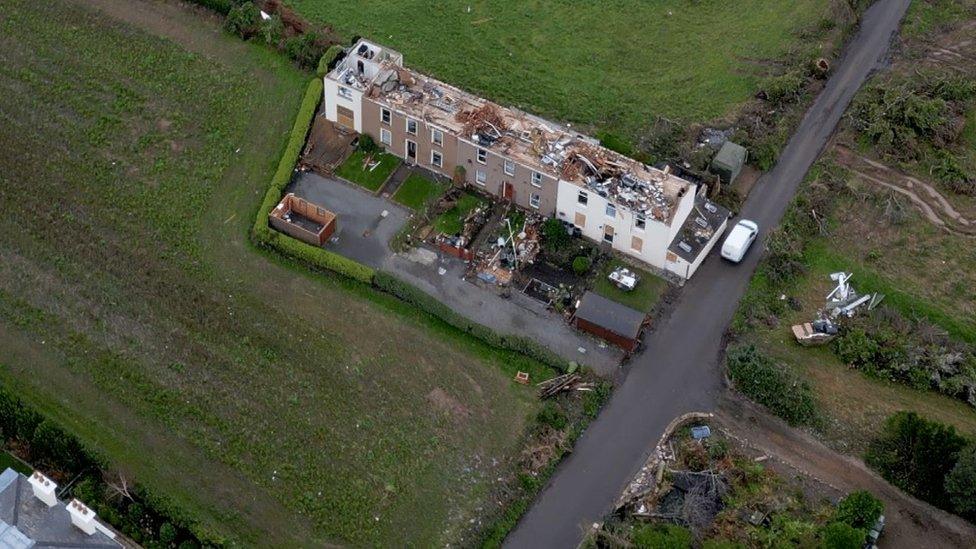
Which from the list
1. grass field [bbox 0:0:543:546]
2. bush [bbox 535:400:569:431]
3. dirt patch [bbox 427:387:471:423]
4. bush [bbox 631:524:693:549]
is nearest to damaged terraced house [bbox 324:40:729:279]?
grass field [bbox 0:0:543:546]

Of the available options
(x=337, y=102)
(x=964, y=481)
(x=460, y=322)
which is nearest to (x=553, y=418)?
(x=460, y=322)

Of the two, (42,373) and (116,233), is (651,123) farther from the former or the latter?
(42,373)

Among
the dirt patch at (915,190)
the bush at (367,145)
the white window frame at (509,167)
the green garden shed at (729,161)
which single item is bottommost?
the bush at (367,145)

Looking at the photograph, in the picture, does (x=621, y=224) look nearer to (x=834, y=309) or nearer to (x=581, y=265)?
(x=581, y=265)

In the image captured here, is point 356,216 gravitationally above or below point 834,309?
below

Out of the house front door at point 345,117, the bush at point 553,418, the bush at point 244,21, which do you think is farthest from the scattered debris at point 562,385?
the bush at point 244,21

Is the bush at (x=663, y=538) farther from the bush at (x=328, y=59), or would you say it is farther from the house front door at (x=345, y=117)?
the bush at (x=328, y=59)
